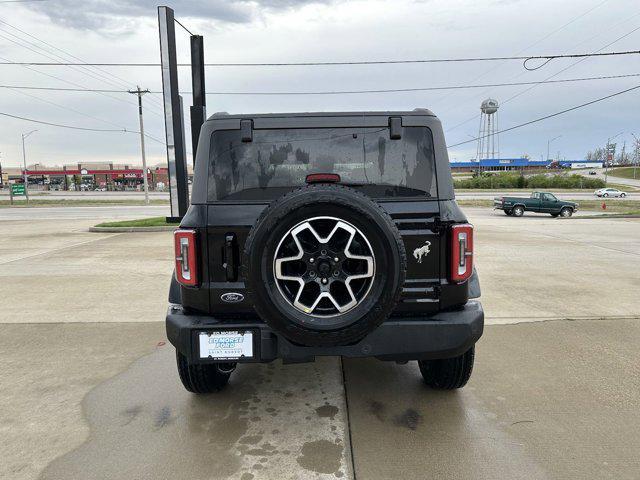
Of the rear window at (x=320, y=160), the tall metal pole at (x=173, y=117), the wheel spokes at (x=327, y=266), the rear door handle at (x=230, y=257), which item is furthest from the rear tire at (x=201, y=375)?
the tall metal pole at (x=173, y=117)

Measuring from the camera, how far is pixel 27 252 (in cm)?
1072

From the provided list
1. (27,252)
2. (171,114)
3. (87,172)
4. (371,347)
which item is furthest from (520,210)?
(87,172)

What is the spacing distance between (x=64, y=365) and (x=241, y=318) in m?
2.29

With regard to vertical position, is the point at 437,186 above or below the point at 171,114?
below

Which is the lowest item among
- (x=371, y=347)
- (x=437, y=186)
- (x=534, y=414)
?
(x=534, y=414)

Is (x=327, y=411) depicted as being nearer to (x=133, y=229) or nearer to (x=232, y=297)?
(x=232, y=297)

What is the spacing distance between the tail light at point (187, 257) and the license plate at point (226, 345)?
35cm

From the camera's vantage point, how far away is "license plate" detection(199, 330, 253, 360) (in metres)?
2.60

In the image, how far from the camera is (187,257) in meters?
2.71

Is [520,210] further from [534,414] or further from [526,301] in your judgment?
[534,414]

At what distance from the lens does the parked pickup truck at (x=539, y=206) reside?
Result: 74.8 ft

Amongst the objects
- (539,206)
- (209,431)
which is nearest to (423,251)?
(209,431)

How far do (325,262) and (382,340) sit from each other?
607mm

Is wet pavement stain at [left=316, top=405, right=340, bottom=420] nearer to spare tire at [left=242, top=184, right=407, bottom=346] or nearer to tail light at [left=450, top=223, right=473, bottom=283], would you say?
spare tire at [left=242, top=184, right=407, bottom=346]
